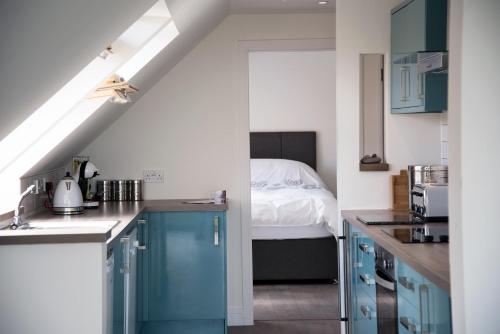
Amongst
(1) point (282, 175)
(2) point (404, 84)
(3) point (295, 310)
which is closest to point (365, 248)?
(2) point (404, 84)

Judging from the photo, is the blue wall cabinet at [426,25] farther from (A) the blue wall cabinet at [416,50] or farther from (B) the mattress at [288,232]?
(B) the mattress at [288,232]

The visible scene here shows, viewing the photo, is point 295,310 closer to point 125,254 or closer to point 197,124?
point 197,124

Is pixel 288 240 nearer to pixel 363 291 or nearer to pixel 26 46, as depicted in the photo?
pixel 363 291

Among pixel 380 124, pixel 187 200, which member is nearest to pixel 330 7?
pixel 380 124

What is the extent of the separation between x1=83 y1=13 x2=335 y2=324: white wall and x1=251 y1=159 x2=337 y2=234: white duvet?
1153mm

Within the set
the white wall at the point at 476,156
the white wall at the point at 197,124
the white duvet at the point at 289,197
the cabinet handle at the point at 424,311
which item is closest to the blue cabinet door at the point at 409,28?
the white wall at the point at 197,124

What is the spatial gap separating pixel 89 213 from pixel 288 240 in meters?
2.40

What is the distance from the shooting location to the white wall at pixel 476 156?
182cm

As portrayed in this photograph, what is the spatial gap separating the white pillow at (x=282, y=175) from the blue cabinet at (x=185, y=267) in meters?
3.31

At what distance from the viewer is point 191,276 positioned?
4.62 m

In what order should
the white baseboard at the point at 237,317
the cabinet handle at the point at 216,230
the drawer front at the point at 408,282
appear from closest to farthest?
1. the drawer front at the point at 408,282
2. the cabinet handle at the point at 216,230
3. the white baseboard at the point at 237,317

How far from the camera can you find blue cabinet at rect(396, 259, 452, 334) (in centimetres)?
224

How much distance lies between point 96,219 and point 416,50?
1934 mm

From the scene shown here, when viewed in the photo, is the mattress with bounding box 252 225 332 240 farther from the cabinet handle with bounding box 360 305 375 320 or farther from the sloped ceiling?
the cabinet handle with bounding box 360 305 375 320
